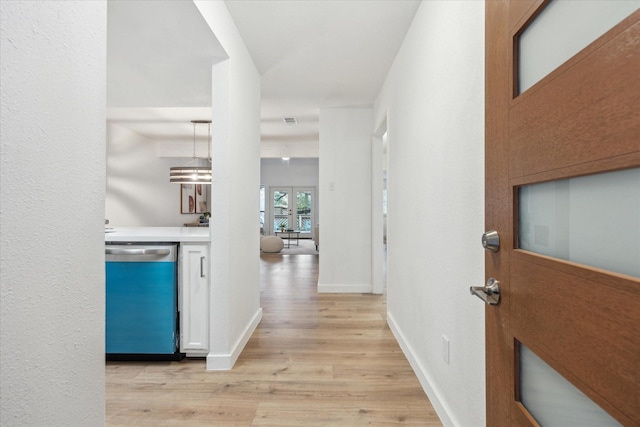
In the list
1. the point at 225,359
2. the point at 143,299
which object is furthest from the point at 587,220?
the point at 143,299

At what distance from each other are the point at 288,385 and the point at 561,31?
6.86ft

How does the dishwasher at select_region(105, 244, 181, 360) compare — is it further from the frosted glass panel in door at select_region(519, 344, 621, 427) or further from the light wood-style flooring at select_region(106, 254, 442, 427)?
the frosted glass panel in door at select_region(519, 344, 621, 427)

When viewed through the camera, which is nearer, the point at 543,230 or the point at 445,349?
the point at 543,230

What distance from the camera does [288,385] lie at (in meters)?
2.06

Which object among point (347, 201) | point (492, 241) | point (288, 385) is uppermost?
point (347, 201)

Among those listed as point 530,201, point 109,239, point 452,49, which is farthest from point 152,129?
point 530,201

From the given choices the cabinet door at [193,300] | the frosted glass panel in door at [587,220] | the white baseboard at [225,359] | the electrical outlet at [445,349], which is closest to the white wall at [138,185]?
the cabinet door at [193,300]

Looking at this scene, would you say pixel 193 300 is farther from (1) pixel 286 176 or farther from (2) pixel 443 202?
(1) pixel 286 176

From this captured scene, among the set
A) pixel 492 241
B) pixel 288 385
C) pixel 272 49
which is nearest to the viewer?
pixel 492 241

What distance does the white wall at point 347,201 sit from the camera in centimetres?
436

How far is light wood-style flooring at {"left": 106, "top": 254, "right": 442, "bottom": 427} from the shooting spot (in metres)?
1.74

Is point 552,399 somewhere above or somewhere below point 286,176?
below

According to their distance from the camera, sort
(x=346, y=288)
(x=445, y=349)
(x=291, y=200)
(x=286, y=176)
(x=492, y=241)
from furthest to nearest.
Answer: (x=291, y=200) < (x=286, y=176) < (x=346, y=288) < (x=445, y=349) < (x=492, y=241)

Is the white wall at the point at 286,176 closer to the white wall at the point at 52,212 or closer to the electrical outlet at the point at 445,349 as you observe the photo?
the electrical outlet at the point at 445,349
